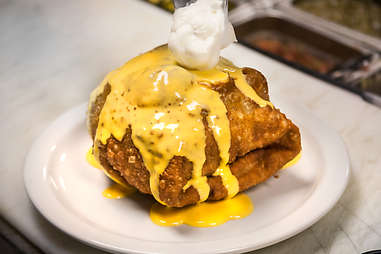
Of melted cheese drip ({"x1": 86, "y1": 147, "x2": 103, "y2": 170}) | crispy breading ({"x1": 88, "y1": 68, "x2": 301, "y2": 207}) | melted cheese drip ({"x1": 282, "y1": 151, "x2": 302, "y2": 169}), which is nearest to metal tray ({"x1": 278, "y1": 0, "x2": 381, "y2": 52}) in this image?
melted cheese drip ({"x1": 282, "y1": 151, "x2": 302, "y2": 169})

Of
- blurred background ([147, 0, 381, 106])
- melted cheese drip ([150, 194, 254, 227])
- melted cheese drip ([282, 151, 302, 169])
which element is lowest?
blurred background ([147, 0, 381, 106])

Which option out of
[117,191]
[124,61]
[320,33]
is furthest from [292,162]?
[320,33]

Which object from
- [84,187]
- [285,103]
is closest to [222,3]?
[285,103]

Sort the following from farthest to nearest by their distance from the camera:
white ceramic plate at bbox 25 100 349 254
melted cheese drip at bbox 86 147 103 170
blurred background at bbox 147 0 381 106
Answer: blurred background at bbox 147 0 381 106, melted cheese drip at bbox 86 147 103 170, white ceramic plate at bbox 25 100 349 254

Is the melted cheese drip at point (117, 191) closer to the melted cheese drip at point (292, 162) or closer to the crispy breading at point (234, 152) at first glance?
the crispy breading at point (234, 152)

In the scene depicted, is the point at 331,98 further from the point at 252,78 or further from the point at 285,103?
the point at 252,78

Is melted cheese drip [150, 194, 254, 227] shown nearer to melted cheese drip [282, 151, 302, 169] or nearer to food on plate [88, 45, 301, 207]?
food on plate [88, 45, 301, 207]

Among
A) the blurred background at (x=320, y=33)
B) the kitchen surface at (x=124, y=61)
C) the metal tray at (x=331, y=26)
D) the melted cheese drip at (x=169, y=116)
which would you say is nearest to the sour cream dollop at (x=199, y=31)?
the melted cheese drip at (x=169, y=116)
